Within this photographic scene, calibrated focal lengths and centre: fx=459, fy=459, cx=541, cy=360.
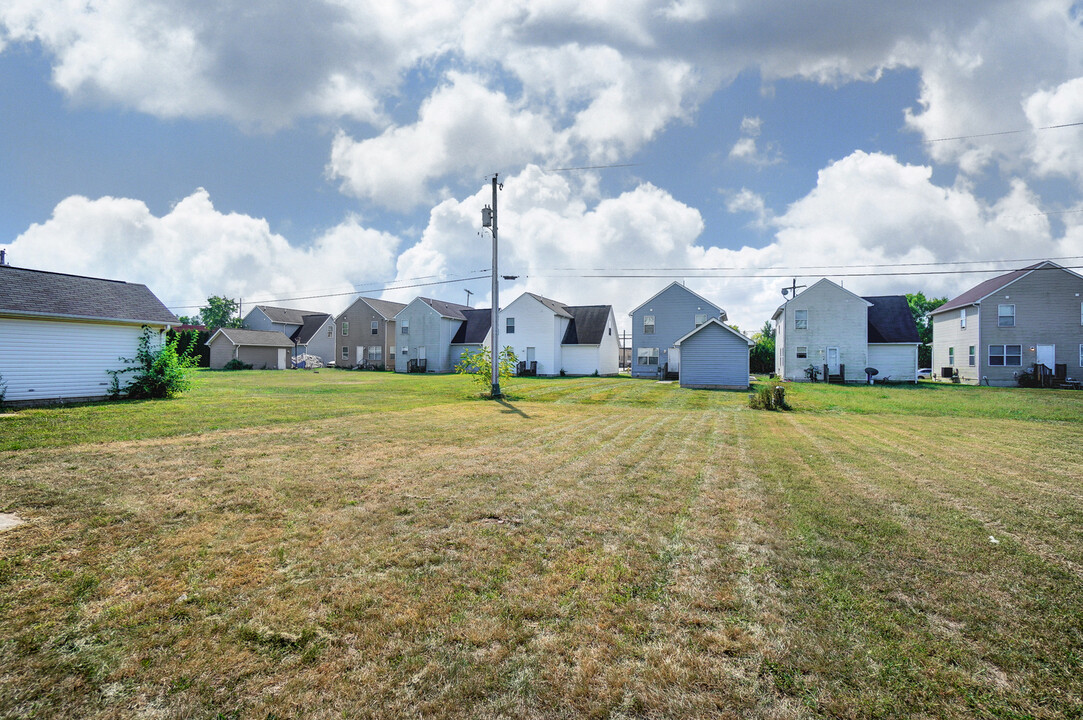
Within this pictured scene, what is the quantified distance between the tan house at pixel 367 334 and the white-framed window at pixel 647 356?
24.4 metres

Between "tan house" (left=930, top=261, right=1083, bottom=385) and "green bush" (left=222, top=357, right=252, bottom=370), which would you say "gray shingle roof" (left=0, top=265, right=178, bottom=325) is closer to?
"green bush" (left=222, top=357, right=252, bottom=370)

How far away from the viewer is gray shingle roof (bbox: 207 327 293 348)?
4538 centimetres

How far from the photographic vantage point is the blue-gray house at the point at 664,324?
35344 millimetres

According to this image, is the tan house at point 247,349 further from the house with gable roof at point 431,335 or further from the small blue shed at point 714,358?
the small blue shed at point 714,358

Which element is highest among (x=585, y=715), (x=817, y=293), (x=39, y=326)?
(x=817, y=293)

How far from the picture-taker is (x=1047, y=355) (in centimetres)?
2811

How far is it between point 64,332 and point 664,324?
108 ft

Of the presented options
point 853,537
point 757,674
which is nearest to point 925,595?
point 853,537

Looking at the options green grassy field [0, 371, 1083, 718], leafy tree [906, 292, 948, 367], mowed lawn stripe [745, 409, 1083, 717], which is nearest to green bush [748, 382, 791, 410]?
green grassy field [0, 371, 1083, 718]

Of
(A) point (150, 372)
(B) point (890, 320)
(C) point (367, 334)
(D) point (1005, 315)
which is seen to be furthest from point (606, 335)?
(A) point (150, 372)

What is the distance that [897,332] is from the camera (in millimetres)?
31984

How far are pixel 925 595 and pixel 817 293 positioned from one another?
110 feet

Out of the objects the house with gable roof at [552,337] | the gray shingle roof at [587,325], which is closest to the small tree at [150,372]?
the house with gable roof at [552,337]

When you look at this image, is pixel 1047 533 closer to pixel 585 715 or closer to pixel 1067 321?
pixel 585 715
